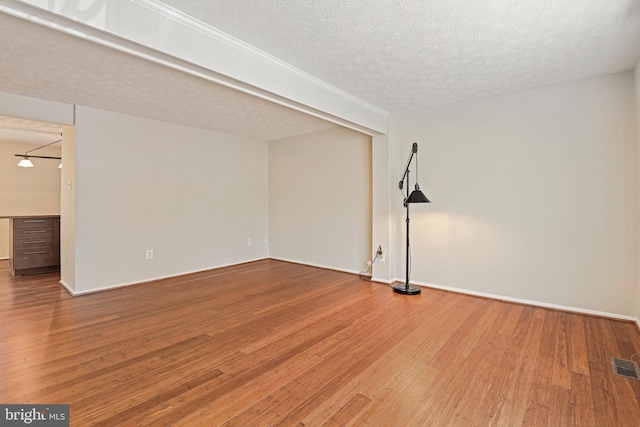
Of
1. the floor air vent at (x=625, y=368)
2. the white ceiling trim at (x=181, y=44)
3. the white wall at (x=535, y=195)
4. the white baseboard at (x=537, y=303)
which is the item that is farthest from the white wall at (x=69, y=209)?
the floor air vent at (x=625, y=368)

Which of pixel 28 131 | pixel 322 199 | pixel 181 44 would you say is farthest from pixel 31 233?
pixel 181 44

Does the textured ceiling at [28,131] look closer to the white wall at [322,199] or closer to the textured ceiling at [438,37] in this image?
the white wall at [322,199]

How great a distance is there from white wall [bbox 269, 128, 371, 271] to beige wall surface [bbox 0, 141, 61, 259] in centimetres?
446

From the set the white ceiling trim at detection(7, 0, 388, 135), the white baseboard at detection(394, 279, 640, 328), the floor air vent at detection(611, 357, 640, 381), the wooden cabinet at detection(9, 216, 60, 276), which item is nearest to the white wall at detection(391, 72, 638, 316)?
the white baseboard at detection(394, 279, 640, 328)

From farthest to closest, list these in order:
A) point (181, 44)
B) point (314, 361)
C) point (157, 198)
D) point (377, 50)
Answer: point (157, 198)
point (377, 50)
point (314, 361)
point (181, 44)

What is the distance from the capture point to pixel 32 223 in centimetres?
483

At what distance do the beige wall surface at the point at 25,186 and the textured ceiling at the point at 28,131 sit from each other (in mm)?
353

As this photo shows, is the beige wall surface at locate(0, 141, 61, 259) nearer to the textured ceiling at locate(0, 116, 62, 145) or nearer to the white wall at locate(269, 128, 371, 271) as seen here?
the textured ceiling at locate(0, 116, 62, 145)

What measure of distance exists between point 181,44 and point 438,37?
5.96 ft

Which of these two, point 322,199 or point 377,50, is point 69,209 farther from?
point 377,50

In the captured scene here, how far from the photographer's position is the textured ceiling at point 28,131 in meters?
4.12

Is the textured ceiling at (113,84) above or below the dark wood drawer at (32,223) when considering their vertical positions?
above

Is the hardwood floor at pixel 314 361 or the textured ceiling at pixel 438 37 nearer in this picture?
the hardwood floor at pixel 314 361

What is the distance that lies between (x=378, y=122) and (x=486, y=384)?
3.10m
